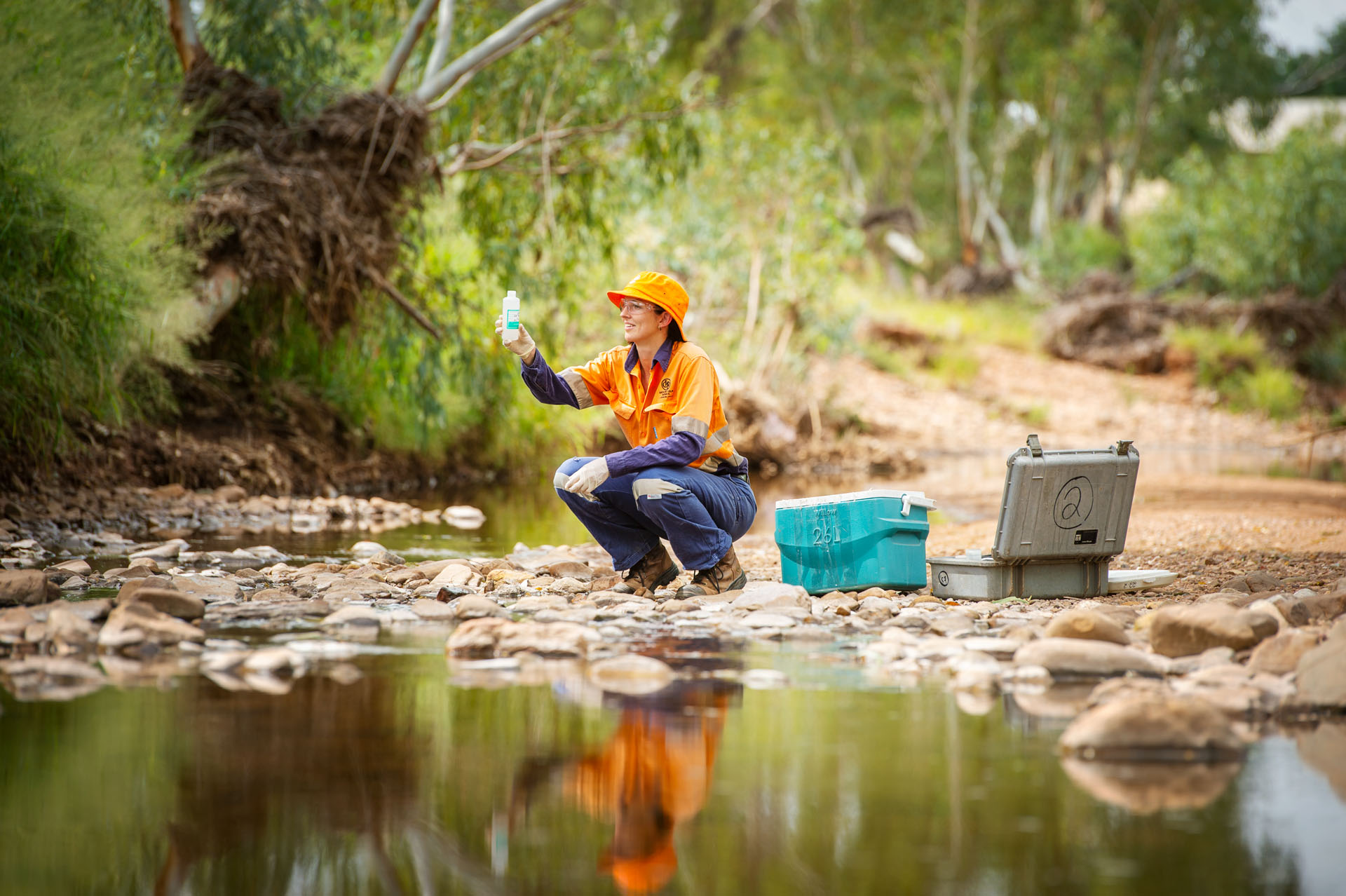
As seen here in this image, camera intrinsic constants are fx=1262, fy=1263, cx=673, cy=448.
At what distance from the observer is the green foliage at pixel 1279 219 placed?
82.6 feet

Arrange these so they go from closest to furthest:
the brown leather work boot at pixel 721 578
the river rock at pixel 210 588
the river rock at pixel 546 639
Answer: the river rock at pixel 546 639, the river rock at pixel 210 588, the brown leather work boot at pixel 721 578

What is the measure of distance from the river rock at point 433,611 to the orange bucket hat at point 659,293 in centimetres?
154

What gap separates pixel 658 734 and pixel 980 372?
2150cm

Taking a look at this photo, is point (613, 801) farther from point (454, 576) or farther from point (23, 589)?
point (454, 576)

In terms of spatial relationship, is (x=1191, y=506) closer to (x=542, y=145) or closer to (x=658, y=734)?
(x=542, y=145)

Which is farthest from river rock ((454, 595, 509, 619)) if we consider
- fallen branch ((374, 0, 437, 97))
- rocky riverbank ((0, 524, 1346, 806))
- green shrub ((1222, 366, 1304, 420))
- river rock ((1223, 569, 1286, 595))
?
green shrub ((1222, 366, 1304, 420))

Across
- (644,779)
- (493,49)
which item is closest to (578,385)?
(644,779)

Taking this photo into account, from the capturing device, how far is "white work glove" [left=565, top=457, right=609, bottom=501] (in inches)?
219

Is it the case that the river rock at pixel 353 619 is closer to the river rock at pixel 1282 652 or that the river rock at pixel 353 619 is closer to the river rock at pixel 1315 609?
the river rock at pixel 1282 652

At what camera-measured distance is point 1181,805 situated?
2930mm

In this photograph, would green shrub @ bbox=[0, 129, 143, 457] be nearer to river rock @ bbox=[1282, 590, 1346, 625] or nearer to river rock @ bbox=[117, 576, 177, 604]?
river rock @ bbox=[117, 576, 177, 604]

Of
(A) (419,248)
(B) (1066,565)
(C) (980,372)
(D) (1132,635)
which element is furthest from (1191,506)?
(C) (980,372)

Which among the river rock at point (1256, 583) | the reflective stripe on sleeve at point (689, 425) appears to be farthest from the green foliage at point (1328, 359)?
the reflective stripe on sleeve at point (689, 425)

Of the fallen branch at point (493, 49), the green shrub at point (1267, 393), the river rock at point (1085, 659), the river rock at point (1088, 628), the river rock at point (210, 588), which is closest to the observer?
the river rock at point (1085, 659)
